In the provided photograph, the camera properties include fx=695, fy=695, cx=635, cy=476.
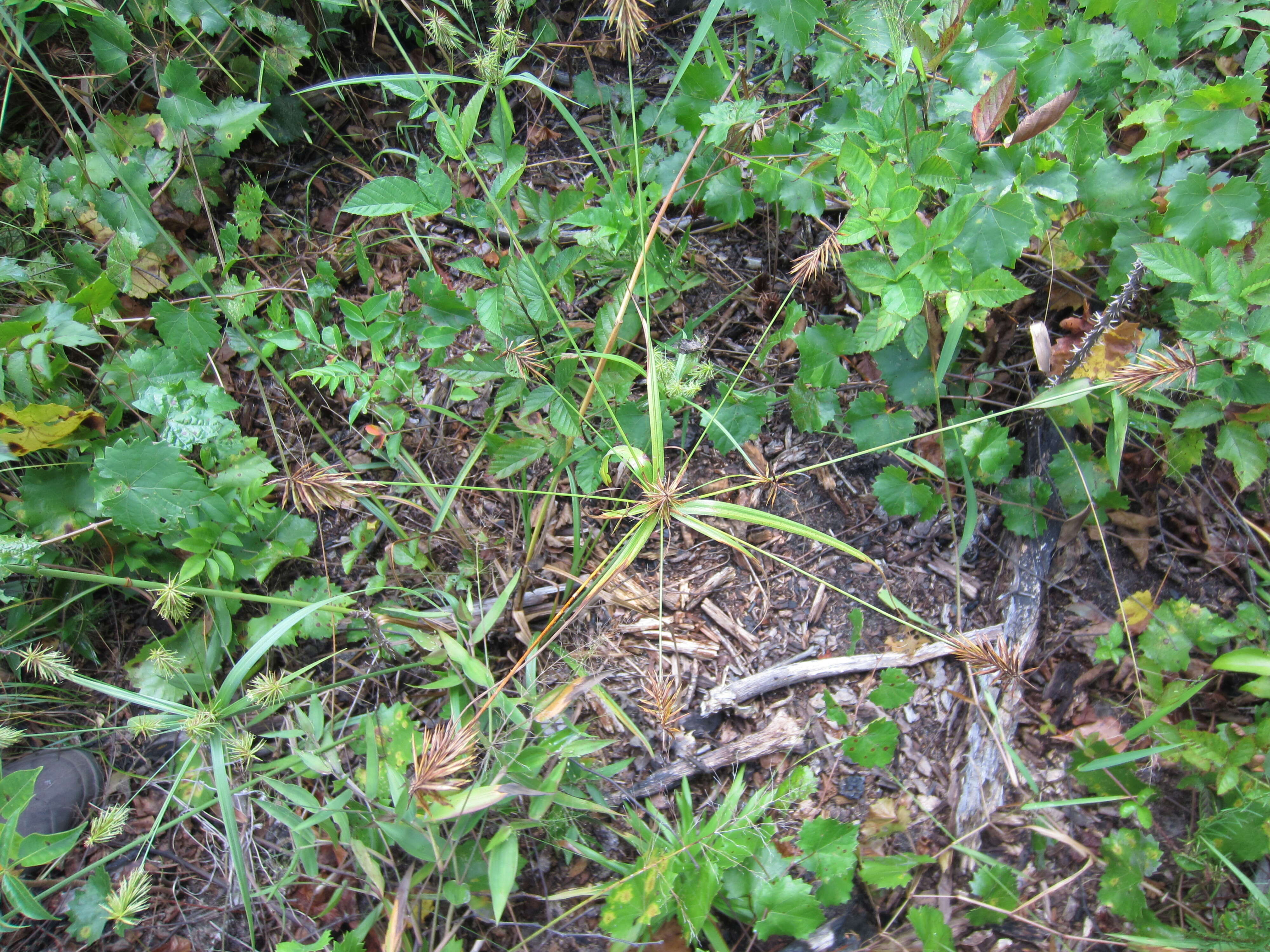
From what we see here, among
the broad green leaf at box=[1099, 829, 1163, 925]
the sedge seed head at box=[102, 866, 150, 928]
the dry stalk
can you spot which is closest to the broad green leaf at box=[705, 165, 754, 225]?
the dry stalk

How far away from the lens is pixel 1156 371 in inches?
50.5

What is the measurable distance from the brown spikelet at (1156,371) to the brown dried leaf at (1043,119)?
492 millimetres

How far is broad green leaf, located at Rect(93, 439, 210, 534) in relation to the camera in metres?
1.69

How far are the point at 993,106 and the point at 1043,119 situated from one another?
10cm

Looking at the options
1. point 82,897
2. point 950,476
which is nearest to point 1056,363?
point 950,476

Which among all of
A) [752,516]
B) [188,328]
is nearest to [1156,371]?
[752,516]

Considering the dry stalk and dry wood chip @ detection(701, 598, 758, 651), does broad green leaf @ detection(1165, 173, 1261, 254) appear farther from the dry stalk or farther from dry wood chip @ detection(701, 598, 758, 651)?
dry wood chip @ detection(701, 598, 758, 651)

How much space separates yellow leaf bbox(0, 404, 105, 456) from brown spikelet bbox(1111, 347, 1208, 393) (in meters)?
2.45

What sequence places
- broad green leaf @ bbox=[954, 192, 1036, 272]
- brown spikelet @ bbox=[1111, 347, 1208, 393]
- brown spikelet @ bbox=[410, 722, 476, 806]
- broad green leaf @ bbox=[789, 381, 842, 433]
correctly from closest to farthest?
brown spikelet @ bbox=[410, 722, 476, 806] → brown spikelet @ bbox=[1111, 347, 1208, 393] → broad green leaf @ bbox=[954, 192, 1036, 272] → broad green leaf @ bbox=[789, 381, 842, 433]

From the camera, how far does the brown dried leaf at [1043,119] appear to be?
4.38 ft

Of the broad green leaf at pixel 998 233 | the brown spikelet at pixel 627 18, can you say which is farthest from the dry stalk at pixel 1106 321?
the brown spikelet at pixel 627 18

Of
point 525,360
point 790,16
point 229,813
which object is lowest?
point 229,813

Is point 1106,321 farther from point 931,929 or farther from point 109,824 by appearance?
point 109,824

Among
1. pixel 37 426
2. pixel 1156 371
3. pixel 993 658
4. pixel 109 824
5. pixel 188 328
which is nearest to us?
pixel 1156 371
